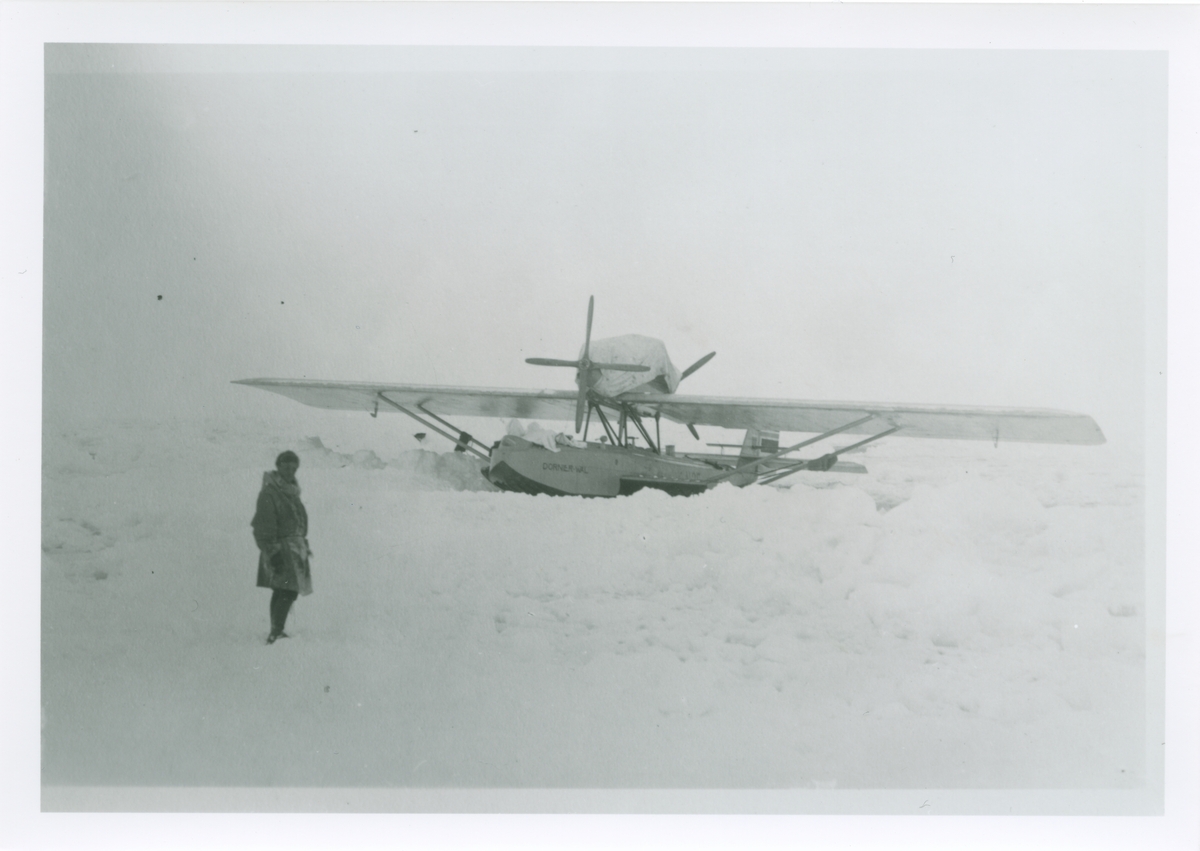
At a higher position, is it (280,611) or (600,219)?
(600,219)

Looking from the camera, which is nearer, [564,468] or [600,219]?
[600,219]

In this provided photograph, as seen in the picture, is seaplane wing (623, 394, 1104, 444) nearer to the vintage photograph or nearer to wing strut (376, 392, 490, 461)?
the vintage photograph

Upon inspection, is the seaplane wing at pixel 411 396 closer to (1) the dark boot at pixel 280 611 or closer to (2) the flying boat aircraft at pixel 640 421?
(2) the flying boat aircraft at pixel 640 421

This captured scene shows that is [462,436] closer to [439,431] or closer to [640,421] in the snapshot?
[439,431]

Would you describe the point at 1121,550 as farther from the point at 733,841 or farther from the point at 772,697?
the point at 733,841

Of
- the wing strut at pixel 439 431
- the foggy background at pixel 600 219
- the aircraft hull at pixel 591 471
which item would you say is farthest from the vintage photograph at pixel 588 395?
the aircraft hull at pixel 591 471

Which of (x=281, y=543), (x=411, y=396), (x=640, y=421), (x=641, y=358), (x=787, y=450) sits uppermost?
(x=641, y=358)

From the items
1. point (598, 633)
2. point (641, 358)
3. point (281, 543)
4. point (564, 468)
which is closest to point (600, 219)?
point (641, 358)
